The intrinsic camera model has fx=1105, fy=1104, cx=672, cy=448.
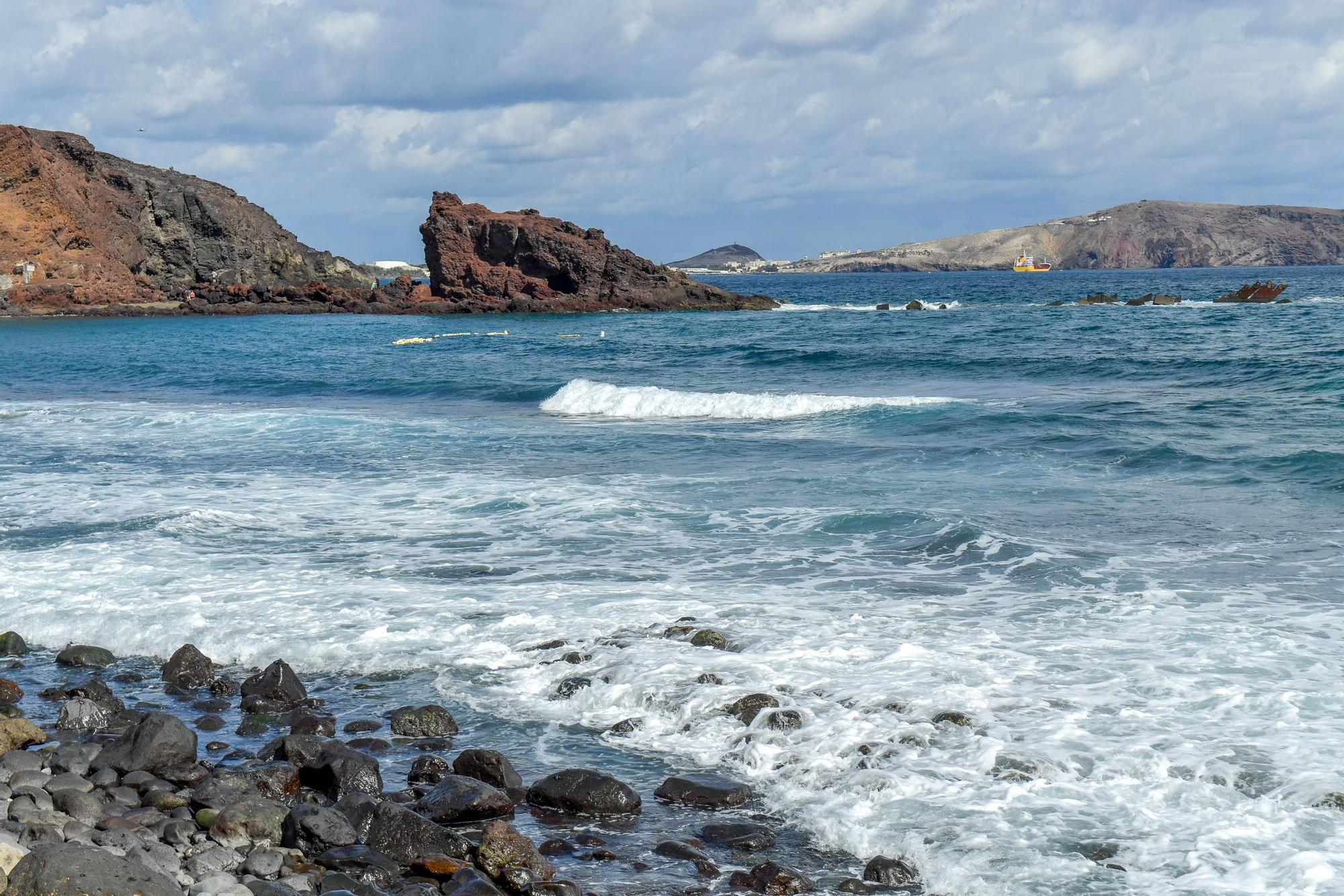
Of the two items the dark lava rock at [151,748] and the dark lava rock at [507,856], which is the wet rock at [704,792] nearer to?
the dark lava rock at [507,856]

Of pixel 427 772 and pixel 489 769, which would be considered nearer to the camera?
pixel 489 769

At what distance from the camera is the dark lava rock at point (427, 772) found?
5.98 m

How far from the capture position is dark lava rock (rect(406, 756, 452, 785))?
236 inches

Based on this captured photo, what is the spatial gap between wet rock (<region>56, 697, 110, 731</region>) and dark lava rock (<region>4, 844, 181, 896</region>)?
2.54 m

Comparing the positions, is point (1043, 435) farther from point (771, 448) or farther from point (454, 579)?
point (454, 579)

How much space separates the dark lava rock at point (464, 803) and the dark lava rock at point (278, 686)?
1.99 metres

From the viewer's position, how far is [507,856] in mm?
5008

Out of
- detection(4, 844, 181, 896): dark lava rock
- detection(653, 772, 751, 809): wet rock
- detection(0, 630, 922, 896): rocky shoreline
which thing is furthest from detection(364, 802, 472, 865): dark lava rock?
detection(653, 772, 751, 809): wet rock

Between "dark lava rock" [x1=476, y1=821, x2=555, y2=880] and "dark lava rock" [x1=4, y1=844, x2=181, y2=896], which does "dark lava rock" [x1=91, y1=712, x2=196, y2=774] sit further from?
"dark lava rock" [x1=476, y1=821, x2=555, y2=880]

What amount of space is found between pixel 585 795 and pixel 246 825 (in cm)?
164

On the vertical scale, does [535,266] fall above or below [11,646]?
above

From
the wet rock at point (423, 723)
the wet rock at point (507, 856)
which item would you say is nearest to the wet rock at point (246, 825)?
the wet rock at point (507, 856)

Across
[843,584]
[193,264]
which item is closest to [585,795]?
[843,584]

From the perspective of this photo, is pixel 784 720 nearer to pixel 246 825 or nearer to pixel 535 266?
pixel 246 825
